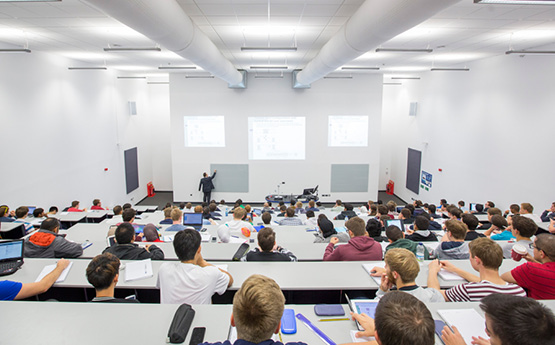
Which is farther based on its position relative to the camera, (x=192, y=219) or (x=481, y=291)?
(x=192, y=219)

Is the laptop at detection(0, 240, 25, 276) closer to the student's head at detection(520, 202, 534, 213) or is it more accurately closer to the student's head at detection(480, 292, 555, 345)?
the student's head at detection(480, 292, 555, 345)

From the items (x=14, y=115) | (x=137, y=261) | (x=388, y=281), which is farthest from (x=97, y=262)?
(x=14, y=115)

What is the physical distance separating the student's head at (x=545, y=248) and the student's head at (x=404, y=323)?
1786 millimetres

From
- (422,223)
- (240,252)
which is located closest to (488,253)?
(422,223)

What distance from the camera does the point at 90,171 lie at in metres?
8.70

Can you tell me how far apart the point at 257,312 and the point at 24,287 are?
1.91 metres

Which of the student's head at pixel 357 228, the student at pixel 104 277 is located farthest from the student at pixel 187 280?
the student's head at pixel 357 228

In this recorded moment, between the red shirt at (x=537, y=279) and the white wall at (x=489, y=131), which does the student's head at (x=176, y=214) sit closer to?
the red shirt at (x=537, y=279)

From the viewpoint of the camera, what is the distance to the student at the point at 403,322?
1.15 metres

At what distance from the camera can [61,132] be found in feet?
24.5

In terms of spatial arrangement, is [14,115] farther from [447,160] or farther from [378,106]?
[447,160]

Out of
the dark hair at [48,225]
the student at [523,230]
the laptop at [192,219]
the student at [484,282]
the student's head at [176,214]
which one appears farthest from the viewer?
the laptop at [192,219]

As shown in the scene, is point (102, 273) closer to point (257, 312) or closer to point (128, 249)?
point (128, 249)

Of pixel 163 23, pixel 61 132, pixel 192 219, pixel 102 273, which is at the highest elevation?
pixel 163 23
